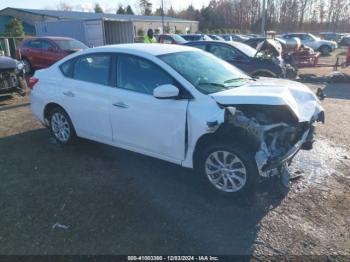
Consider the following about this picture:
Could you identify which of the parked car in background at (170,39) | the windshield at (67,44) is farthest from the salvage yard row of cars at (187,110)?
the parked car in background at (170,39)

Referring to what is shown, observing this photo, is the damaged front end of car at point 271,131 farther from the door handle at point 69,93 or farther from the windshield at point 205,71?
the door handle at point 69,93

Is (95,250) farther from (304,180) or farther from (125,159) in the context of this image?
(304,180)

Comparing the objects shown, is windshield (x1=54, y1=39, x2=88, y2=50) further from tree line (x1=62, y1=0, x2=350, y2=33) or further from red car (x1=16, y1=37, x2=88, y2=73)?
tree line (x1=62, y1=0, x2=350, y2=33)

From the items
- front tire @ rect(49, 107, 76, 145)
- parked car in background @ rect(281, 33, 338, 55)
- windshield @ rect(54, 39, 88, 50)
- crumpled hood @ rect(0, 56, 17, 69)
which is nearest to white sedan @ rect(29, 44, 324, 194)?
front tire @ rect(49, 107, 76, 145)

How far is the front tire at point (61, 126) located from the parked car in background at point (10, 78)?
4010 mm

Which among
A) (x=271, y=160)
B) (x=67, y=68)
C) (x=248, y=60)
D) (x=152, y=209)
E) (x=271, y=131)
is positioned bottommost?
(x=152, y=209)

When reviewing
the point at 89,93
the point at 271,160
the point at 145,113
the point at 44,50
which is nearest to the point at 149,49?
the point at 145,113

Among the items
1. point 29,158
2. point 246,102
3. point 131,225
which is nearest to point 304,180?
point 246,102

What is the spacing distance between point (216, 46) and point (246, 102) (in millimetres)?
6121

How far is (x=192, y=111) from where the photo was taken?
3678 mm

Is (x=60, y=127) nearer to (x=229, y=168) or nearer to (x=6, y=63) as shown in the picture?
(x=229, y=168)

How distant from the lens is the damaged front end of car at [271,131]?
349cm

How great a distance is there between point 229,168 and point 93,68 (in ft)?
8.22

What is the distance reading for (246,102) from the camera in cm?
357
